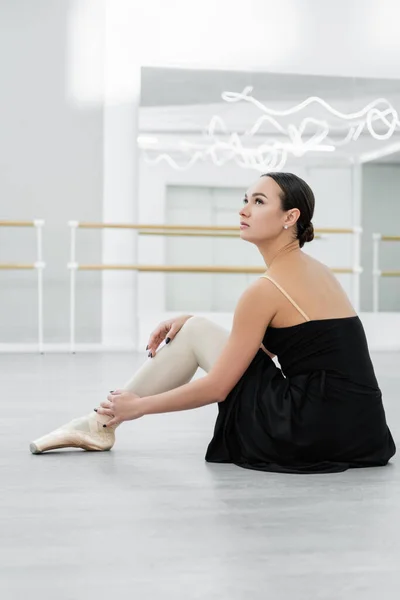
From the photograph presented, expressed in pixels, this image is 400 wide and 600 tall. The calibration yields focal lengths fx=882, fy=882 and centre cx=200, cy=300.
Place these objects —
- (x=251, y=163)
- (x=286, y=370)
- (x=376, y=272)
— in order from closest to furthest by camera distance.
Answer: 1. (x=286, y=370)
2. (x=251, y=163)
3. (x=376, y=272)

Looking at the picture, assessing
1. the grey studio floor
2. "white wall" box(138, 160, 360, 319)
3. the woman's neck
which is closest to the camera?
the grey studio floor

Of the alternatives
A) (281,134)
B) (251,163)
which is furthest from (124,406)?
(281,134)

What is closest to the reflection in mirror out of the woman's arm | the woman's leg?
the woman's leg

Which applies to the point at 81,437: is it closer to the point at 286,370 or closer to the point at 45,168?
the point at 286,370

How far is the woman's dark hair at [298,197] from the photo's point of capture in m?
1.84

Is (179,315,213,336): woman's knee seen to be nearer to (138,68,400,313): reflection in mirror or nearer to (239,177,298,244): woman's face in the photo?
(239,177,298,244): woman's face

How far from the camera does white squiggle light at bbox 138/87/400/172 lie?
18.0 feet

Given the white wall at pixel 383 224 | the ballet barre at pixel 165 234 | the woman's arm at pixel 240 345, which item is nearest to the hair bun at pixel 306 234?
the woman's arm at pixel 240 345

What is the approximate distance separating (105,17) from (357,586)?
15.8 ft

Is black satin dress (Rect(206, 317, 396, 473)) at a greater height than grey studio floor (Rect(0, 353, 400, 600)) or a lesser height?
greater

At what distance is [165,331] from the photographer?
2014 mm

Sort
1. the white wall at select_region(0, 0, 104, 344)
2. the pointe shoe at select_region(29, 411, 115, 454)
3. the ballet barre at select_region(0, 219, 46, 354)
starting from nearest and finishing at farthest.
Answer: the pointe shoe at select_region(29, 411, 115, 454), the ballet barre at select_region(0, 219, 46, 354), the white wall at select_region(0, 0, 104, 344)

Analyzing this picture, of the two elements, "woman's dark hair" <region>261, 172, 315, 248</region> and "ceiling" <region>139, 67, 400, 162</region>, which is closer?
"woman's dark hair" <region>261, 172, 315, 248</region>

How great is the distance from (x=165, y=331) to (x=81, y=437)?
12.3 inches
